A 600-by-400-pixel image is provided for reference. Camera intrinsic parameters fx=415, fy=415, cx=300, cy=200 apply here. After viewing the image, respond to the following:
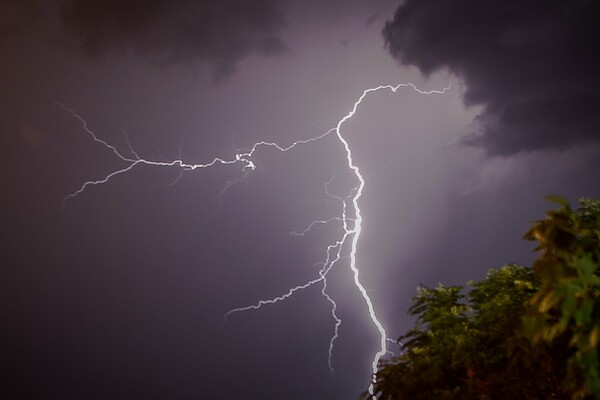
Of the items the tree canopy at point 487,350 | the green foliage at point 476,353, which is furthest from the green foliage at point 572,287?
the green foliage at point 476,353

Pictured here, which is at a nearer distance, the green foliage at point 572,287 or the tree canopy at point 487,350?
the green foliage at point 572,287

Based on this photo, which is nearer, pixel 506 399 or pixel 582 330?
pixel 582 330

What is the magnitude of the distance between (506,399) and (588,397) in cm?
117

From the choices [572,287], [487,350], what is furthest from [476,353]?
[572,287]

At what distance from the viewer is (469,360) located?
588 centimetres

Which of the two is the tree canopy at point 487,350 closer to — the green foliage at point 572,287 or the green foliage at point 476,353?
the green foliage at point 476,353

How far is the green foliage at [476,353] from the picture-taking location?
5641 mm

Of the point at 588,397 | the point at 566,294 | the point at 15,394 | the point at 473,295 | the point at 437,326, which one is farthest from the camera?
the point at 15,394

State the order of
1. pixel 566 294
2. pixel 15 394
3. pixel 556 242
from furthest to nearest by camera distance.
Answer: pixel 15 394 < pixel 556 242 < pixel 566 294

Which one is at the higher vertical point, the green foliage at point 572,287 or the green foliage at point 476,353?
the green foliage at point 476,353

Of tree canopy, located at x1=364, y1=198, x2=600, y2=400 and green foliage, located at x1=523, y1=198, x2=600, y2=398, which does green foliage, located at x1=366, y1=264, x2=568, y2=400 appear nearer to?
tree canopy, located at x1=364, y1=198, x2=600, y2=400

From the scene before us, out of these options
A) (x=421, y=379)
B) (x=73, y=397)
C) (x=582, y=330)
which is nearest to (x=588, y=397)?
(x=421, y=379)

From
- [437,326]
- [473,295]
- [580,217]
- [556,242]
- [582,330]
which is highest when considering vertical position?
[580,217]

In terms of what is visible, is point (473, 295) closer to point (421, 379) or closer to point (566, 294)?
point (421, 379)
